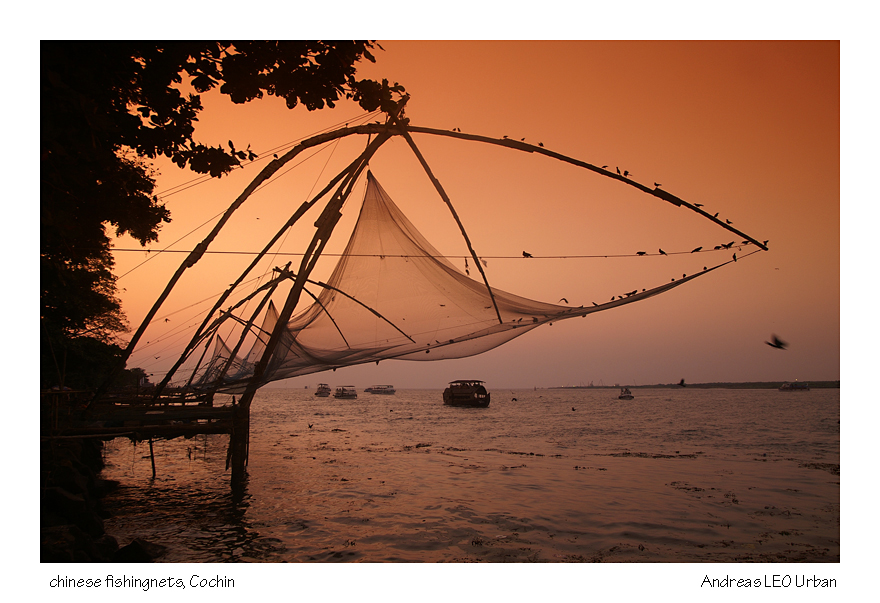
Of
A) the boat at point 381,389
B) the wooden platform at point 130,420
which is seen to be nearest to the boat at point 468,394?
the wooden platform at point 130,420

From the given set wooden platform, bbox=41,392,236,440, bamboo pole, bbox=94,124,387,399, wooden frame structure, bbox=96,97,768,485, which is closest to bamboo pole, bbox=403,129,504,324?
wooden frame structure, bbox=96,97,768,485

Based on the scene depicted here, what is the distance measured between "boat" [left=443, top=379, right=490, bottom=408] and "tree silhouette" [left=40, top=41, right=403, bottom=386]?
49.6 metres

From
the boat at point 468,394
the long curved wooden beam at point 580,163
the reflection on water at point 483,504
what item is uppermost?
the long curved wooden beam at point 580,163

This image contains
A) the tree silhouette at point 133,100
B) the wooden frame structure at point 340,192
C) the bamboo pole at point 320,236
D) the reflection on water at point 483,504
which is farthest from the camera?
the reflection on water at point 483,504

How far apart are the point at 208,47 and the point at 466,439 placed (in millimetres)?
23676

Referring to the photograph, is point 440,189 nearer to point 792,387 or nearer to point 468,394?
point 468,394

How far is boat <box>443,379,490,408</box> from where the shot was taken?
54.8 metres

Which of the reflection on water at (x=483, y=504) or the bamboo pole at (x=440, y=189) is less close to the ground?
the bamboo pole at (x=440, y=189)

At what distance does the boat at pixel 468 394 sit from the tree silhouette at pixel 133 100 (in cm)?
4960

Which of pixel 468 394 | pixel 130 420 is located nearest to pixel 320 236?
pixel 130 420

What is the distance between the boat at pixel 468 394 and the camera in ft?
180

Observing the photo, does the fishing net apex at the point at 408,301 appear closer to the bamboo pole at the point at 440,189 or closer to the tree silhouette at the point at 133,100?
the bamboo pole at the point at 440,189

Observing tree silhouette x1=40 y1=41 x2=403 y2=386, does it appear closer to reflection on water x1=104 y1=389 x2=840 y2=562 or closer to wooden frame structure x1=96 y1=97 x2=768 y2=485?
wooden frame structure x1=96 y1=97 x2=768 y2=485

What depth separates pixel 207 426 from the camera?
10312 mm
